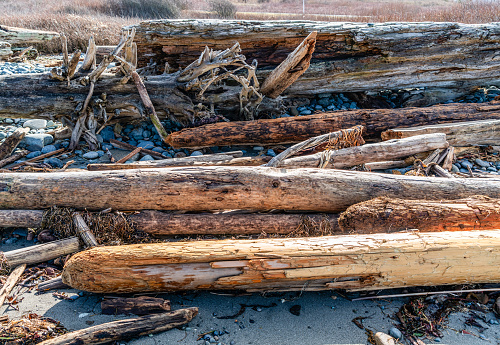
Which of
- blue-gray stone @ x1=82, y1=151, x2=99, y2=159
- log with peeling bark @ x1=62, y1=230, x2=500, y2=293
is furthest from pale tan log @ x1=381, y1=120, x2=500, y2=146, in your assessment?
blue-gray stone @ x1=82, y1=151, x2=99, y2=159

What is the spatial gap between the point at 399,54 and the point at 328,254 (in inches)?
225

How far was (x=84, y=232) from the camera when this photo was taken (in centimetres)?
379

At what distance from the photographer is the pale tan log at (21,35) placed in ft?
40.1

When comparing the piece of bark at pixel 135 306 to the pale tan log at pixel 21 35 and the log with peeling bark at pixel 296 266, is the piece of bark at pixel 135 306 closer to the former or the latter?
the log with peeling bark at pixel 296 266

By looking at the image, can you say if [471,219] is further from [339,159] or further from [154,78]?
[154,78]

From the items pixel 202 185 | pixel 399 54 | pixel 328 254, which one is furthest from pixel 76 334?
pixel 399 54

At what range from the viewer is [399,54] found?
7078 millimetres

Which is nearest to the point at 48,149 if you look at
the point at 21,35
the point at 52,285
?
the point at 52,285

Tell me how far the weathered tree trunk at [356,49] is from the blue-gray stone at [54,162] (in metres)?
2.73

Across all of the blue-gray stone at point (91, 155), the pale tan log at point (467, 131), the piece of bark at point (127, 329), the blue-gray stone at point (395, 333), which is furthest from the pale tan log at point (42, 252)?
the pale tan log at point (467, 131)

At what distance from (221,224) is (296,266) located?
49.5 inches

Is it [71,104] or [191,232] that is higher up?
[71,104]

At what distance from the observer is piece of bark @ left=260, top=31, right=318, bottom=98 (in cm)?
553

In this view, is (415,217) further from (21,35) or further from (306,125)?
(21,35)
